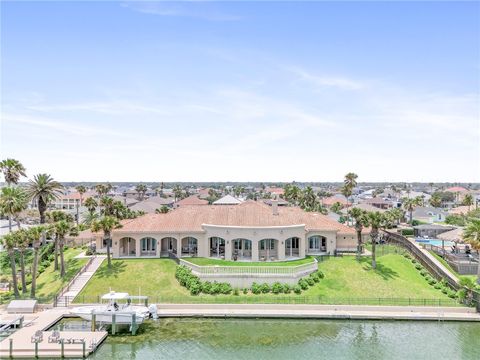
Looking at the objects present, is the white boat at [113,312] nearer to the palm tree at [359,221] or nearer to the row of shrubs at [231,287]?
the row of shrubs at [231,287]

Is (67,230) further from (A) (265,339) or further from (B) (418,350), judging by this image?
(B) (418,350)

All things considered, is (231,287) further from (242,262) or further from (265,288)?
(242,262)

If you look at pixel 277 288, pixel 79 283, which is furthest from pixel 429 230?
pixel 79 283

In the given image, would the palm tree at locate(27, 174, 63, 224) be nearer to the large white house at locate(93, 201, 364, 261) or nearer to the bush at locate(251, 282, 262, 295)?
the large white house at locate(93, 201, 364, 261)

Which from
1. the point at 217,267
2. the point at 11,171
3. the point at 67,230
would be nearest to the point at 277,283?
the point at 217,267

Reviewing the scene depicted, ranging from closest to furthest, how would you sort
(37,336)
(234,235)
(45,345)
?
(45,345), (37,336), (234,235)

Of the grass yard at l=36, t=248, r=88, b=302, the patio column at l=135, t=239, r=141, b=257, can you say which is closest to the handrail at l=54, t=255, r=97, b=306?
the grass yard at l=36, t=248, r=88, b=302
